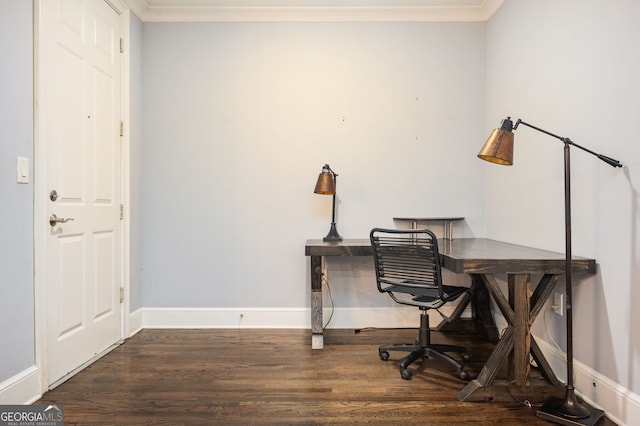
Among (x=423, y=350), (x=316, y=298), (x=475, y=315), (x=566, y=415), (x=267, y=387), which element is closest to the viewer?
(x=566, y=415)

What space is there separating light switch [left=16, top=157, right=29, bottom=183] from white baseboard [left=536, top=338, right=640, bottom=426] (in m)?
2.99

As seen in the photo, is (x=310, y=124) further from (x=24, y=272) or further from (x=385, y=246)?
(x=24, y=272)

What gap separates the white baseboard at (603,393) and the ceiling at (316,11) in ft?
8.50

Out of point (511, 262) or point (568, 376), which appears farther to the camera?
point (511, 262)

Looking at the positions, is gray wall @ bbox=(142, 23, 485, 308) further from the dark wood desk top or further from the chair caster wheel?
the chair caster wheel

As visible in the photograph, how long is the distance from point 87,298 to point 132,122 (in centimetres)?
135

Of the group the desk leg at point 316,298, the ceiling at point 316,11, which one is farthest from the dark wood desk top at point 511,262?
the ceiling at point 316,11

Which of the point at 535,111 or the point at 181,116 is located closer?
the point at 535,111

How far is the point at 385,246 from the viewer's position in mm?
2287

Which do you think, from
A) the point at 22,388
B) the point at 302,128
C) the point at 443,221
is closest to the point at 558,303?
the point at 443,221

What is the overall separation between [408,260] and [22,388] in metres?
2.10

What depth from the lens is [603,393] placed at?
1.79 m

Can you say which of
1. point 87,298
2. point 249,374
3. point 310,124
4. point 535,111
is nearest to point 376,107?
point 310,124
